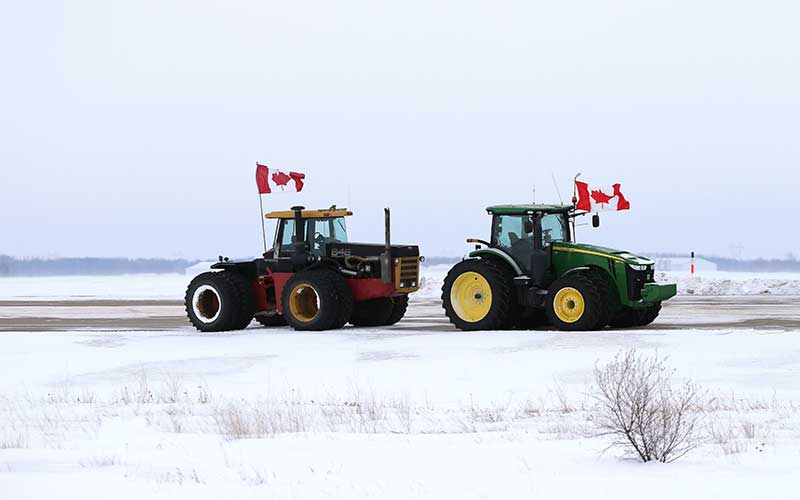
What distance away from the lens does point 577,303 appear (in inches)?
797

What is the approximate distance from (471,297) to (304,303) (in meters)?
3.36

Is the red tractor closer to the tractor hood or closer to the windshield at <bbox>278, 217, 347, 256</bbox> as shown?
the windshield at <bbox>278, 217, 347, 256</bbox>

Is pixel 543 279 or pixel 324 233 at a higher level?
pixel 324 233

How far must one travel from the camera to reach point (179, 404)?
12797mm

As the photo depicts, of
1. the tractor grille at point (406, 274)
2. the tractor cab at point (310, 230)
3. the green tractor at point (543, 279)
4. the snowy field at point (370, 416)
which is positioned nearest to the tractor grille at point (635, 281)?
the green tractor at point (543, 279)

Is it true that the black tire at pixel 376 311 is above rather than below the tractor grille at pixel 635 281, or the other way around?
below

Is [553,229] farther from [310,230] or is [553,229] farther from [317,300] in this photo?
[310,230]

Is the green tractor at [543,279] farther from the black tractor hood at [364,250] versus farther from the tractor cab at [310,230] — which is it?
the tractor cab at [310,230]

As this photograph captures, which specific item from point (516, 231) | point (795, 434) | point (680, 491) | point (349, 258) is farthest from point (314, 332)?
point (680, 491)

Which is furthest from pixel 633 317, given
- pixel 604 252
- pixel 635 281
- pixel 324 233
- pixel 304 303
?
pixel 304 303

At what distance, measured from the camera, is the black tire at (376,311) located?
77.9ft

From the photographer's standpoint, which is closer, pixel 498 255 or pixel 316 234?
pixel 498 255

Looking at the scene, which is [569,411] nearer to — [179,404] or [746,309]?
[179,404]

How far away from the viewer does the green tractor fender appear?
21141mm
